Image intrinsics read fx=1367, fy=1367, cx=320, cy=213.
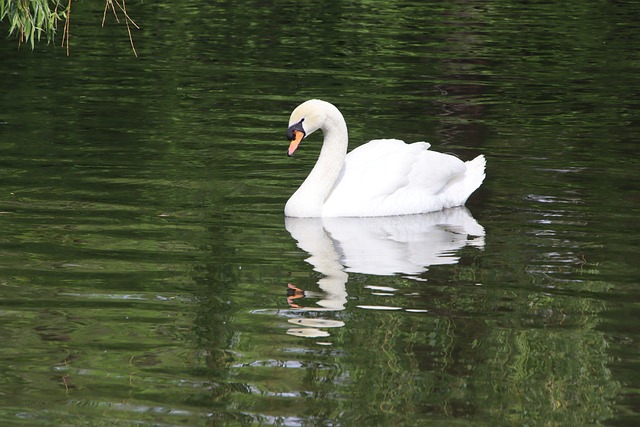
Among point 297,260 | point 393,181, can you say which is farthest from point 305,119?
point 297,260

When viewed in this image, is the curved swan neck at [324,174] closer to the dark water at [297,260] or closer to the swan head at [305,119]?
the swan head at [305,119]

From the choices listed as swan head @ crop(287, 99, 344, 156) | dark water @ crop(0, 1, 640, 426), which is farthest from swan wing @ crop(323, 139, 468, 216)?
Result: swan head @ crop(287, 99, 344, 156)

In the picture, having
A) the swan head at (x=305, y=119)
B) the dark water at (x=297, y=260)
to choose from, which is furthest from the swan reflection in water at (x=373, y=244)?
the swan head at (x=305, y=119)

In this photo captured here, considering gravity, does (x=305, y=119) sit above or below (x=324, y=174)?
above

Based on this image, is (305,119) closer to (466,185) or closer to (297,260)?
(466,185)

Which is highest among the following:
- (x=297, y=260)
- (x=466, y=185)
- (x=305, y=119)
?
(x=305, y=119)

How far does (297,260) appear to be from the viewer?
10.1 meters

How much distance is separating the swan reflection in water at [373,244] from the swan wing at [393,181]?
0.33 feet

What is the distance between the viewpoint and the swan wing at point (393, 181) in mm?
11562

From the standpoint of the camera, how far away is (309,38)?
24781 mm

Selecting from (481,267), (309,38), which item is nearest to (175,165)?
(481,267)

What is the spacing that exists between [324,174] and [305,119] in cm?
50

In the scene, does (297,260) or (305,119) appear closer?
(297,260)

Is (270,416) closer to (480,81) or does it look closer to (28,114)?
(28,114)
